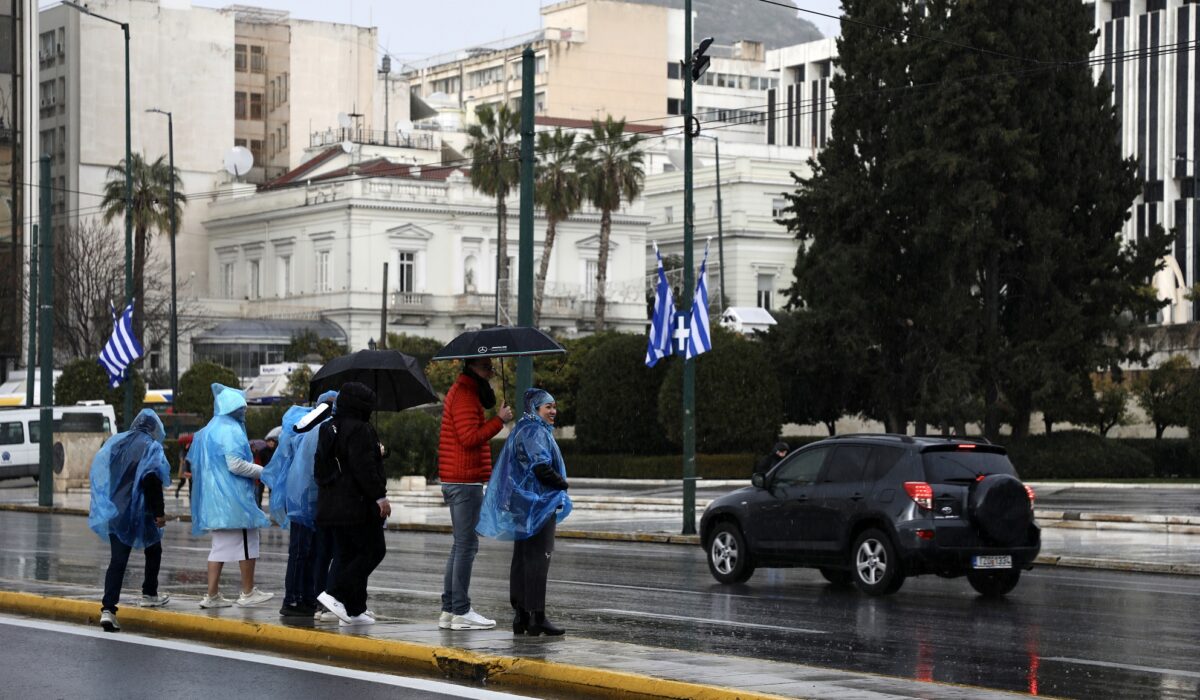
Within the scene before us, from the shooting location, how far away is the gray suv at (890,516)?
59.4ft

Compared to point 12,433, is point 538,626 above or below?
above

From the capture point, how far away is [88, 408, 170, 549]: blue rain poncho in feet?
48.2

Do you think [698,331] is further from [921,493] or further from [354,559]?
[354,559]

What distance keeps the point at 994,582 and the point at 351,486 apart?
793cm

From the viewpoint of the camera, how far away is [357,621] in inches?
539

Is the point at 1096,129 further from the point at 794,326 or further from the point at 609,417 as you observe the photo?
the point at 609,417

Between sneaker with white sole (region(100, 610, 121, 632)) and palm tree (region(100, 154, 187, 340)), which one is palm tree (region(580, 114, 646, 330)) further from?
sneaker with white sole (region(100, 610, 121, 632))

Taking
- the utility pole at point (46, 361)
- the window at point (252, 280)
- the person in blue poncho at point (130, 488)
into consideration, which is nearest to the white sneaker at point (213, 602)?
the person in blue poncho at point (130, 488)

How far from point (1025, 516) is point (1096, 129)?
3181cm

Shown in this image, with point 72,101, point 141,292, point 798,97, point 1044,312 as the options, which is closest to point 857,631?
point 1044,312

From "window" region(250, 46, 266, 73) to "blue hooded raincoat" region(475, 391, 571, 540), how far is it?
110904 millimetres

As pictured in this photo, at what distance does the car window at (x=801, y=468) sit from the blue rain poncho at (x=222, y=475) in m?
6.87

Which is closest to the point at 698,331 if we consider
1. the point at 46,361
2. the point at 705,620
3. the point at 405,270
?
the point at 705,620

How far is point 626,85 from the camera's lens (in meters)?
143
